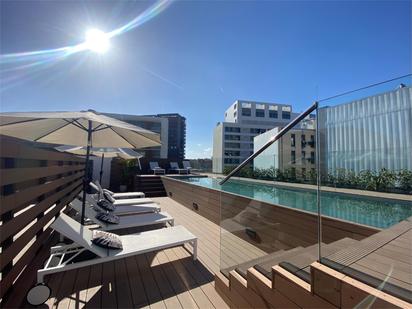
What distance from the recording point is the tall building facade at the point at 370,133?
4.53 feet

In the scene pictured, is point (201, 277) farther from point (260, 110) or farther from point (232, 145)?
point (260, 110)

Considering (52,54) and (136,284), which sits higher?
(52,54)

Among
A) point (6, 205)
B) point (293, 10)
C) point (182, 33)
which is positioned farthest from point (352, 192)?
point (182, 33)

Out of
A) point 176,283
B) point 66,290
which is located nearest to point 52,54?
point 66,290

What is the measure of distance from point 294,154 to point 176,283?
1980 mm

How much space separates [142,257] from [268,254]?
1817 millimetres

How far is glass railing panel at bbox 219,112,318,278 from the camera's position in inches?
74.0

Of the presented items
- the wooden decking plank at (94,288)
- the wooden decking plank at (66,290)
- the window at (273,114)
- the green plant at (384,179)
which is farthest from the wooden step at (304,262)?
the window at (273,114)

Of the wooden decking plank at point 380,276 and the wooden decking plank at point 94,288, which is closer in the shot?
the wooden decking plank at point 380,276

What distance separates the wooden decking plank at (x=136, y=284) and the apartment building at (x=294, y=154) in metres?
1.93

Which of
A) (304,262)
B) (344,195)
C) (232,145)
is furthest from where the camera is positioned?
(232,145)

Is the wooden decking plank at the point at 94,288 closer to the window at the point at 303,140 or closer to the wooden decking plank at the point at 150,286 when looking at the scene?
the wooden decking plank at the point at 150,286

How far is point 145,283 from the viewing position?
2227mm

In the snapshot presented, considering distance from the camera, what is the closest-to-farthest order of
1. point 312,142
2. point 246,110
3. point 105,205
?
point 312,142 < point 105,205 < point 246,110
